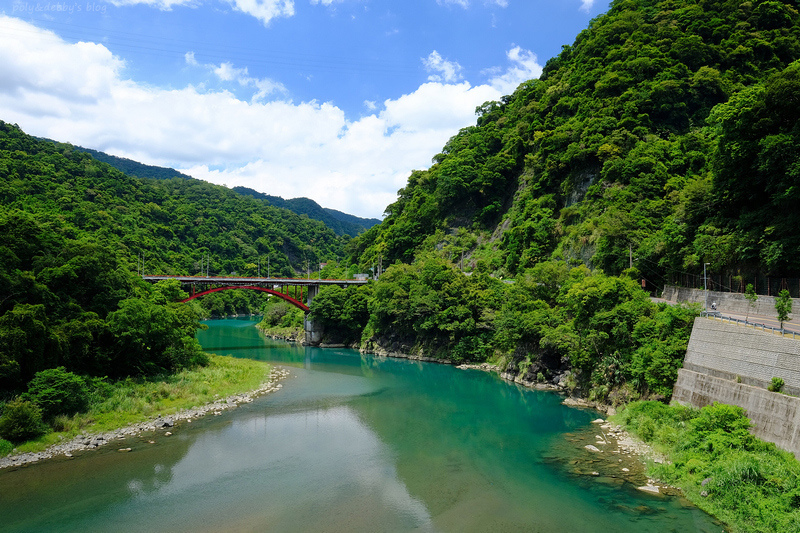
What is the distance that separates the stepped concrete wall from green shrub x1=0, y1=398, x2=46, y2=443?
23126 mm

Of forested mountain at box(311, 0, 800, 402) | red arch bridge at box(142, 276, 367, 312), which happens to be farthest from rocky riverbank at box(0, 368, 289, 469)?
red arch bridge at box(142, 276, 367, 312)

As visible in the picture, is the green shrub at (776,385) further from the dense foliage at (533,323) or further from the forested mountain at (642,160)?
the forested mountain at (642,160)

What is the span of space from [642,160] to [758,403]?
27.2 m

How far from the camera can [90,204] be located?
65125mm

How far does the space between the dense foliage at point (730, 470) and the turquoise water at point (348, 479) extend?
2.39ft

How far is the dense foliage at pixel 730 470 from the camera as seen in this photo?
1049 centimetres

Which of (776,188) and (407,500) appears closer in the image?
(407,500)

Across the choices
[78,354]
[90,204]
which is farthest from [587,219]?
[90,204]

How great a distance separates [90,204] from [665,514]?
75.7m

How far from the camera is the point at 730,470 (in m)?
11.7

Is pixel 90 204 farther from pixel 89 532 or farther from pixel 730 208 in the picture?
pixel 730 208

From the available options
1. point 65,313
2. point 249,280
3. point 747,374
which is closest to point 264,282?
point 249,280

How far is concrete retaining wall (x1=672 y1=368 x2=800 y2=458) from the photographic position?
12.2 metres

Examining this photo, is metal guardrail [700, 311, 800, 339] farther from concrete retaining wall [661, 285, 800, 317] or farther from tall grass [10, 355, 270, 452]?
tall grass [10, 355, 270, 452]
